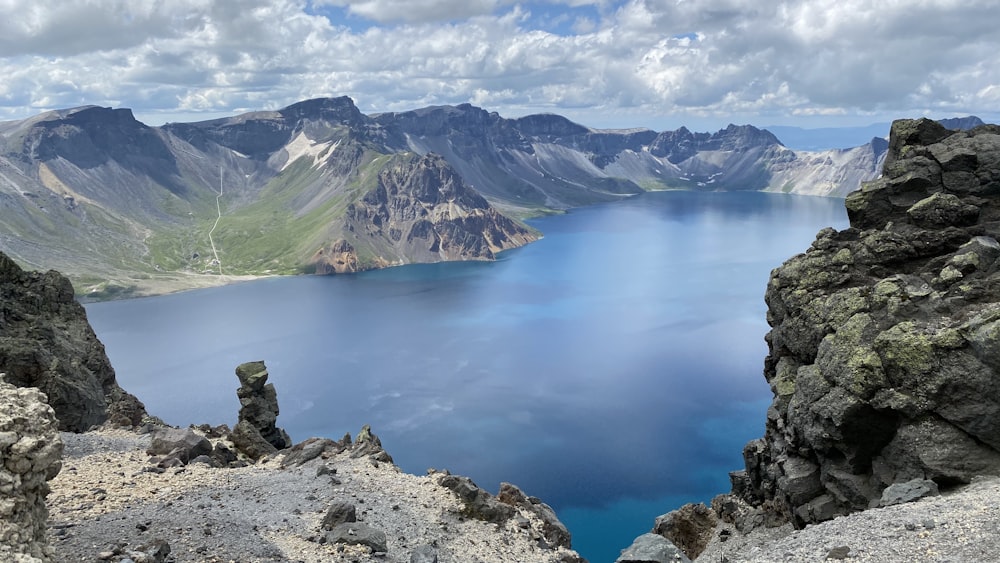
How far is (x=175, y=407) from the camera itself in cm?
14562

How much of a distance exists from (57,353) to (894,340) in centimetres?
5425

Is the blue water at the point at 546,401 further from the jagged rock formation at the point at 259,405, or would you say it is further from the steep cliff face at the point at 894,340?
the steep cliff face at the point at 894,340

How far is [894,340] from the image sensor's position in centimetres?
3619

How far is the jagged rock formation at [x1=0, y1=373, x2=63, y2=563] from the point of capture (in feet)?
59.2

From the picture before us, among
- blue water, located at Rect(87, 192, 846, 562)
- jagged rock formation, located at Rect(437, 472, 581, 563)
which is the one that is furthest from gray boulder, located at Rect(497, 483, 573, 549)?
blue water, located at Rect(87, 192, 846, 562)

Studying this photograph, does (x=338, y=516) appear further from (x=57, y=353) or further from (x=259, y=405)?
(x=57, y=353)

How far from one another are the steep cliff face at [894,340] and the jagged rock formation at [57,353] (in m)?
45.6

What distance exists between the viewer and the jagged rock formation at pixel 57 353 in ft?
146

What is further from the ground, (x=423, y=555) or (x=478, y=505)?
(x=423, y=555)

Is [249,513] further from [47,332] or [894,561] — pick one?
[47,332]

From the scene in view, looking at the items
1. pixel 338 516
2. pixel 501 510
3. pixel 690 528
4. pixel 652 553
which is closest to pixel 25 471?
pixel 338 516

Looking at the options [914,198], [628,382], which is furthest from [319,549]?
[628,382]

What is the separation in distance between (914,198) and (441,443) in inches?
3625

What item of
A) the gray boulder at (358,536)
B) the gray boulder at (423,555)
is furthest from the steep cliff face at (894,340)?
the gray boulder at (358,536)
